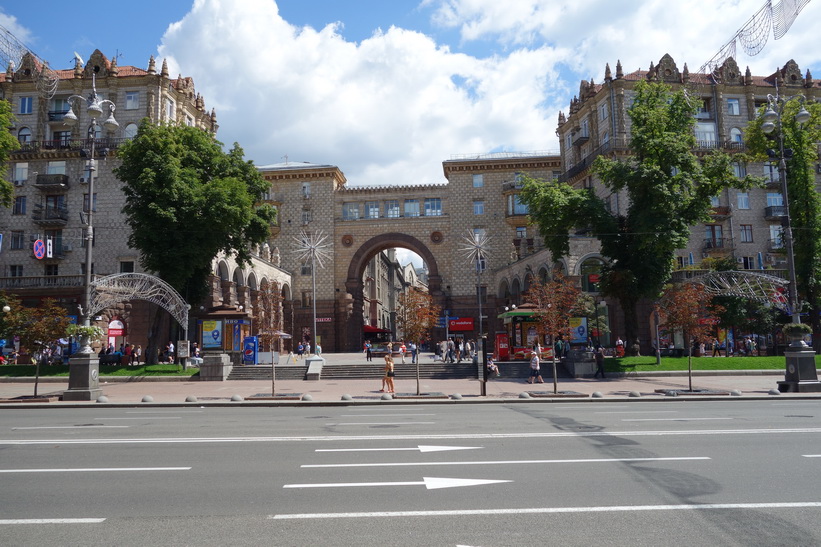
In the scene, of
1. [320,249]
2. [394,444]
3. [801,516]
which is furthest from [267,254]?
[801,516]

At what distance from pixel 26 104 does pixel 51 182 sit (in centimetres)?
740

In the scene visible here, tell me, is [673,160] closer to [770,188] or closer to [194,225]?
[770,188]

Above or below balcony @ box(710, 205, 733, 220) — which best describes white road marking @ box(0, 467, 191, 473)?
below

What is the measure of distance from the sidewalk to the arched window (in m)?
11.6

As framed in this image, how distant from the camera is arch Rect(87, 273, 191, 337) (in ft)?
101

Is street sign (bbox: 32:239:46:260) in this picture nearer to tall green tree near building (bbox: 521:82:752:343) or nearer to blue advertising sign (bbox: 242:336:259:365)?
blue advertising sign (bbox: 242:336:259:365)

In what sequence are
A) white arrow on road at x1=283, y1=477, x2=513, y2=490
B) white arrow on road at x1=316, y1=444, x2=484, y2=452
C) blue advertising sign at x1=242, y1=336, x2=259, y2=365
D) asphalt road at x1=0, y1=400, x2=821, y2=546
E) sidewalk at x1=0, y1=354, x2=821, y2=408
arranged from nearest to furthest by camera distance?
asphalt road at x1=0, y1=400, x2=821, y2=546 < white arrow on road at x1=283, y1=477, x2=513, y2=490 < white arrow on road at x1=316, y1=444, x2=484, y2=452 < sidewalk at x1=0, y1=354, x2=821, y2=408 < blue advertising sign at x1=242, y1=336, x2=259, y2=365

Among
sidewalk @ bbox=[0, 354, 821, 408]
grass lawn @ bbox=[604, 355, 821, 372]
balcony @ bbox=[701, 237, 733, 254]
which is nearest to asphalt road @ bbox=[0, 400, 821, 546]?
sidewalk @ bbox=[0, 354, 821, 408]

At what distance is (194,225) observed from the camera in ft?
114

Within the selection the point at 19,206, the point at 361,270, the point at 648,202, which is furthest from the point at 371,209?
the point at 648,202

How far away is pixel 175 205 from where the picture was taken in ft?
113

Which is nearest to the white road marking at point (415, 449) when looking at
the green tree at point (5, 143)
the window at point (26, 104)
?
the green tree at point (5, 143)

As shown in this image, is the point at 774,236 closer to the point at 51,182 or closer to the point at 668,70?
the point at 668,70

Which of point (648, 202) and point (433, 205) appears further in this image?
point (433, 205)
